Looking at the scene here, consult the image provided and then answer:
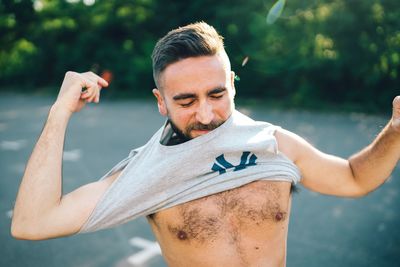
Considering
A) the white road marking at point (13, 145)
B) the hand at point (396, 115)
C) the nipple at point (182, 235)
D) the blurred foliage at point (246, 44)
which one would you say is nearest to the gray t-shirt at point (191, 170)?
the nipple at point (182, 235)

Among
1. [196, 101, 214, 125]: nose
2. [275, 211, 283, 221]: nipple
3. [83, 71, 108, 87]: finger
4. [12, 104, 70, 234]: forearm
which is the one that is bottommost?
[275, 211, 283, 221]: nipple

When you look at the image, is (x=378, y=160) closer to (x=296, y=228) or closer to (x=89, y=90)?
(x=89, y=90)

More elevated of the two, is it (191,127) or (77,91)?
(77,91)

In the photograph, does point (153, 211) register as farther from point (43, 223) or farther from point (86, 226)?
point (43, 223)

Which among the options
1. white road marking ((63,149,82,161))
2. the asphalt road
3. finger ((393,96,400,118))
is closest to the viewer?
finger ((393,96,400,118))

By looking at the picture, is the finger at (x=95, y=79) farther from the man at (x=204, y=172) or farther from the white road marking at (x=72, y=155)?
the white road marking at (x=72, y=155)

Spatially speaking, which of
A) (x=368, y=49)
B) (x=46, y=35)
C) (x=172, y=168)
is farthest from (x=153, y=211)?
(x=46, y=35)

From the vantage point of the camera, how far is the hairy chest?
5.43ft

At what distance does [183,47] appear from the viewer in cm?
173

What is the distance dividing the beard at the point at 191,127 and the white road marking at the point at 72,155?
519cm

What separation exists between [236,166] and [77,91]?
33.2 inches

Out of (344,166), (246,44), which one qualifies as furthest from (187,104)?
(246,44)

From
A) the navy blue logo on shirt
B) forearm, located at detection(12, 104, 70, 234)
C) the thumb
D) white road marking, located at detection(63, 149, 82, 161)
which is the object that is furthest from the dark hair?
white road marking, located at detection(63, 149, 82, 161)

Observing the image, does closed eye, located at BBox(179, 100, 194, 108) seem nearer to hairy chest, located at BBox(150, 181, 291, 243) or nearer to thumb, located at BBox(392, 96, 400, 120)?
hairy chest, located at BBox(150, 181, 291, 243)
